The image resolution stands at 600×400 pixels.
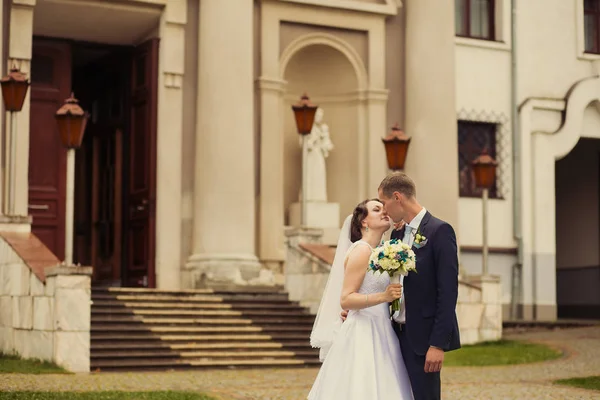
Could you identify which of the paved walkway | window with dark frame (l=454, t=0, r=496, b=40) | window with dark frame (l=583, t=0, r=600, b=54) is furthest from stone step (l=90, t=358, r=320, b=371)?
window with dark frame (l=583, t=0, r=600, b=54)

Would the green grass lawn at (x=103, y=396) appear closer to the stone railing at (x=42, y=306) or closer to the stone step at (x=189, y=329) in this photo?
the stone railing at (x=42, y=306)

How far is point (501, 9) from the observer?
27141mm

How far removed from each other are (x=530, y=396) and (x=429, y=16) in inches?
507

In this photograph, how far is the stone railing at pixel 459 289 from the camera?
20.3 meters

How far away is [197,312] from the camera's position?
19219mm

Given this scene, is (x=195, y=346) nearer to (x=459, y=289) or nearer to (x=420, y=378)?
(x=459, y=289)

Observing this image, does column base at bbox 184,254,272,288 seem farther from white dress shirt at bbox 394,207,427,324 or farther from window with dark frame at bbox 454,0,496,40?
white dress shirt at bbox 394,207,427,324

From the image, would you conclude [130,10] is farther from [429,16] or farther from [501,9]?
[501,9]

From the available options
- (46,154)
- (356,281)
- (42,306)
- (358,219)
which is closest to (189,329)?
(42,306)

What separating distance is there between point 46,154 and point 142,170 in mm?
1743

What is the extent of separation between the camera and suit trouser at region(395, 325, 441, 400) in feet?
25.2

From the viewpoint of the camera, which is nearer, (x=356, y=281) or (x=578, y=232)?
(x=356, y=281)

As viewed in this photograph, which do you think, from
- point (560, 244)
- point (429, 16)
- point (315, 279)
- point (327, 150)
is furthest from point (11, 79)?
point (560, 244)

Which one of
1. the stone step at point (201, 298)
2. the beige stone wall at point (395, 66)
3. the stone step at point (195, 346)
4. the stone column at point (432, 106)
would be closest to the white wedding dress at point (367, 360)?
the stone step at point (195, 346)
